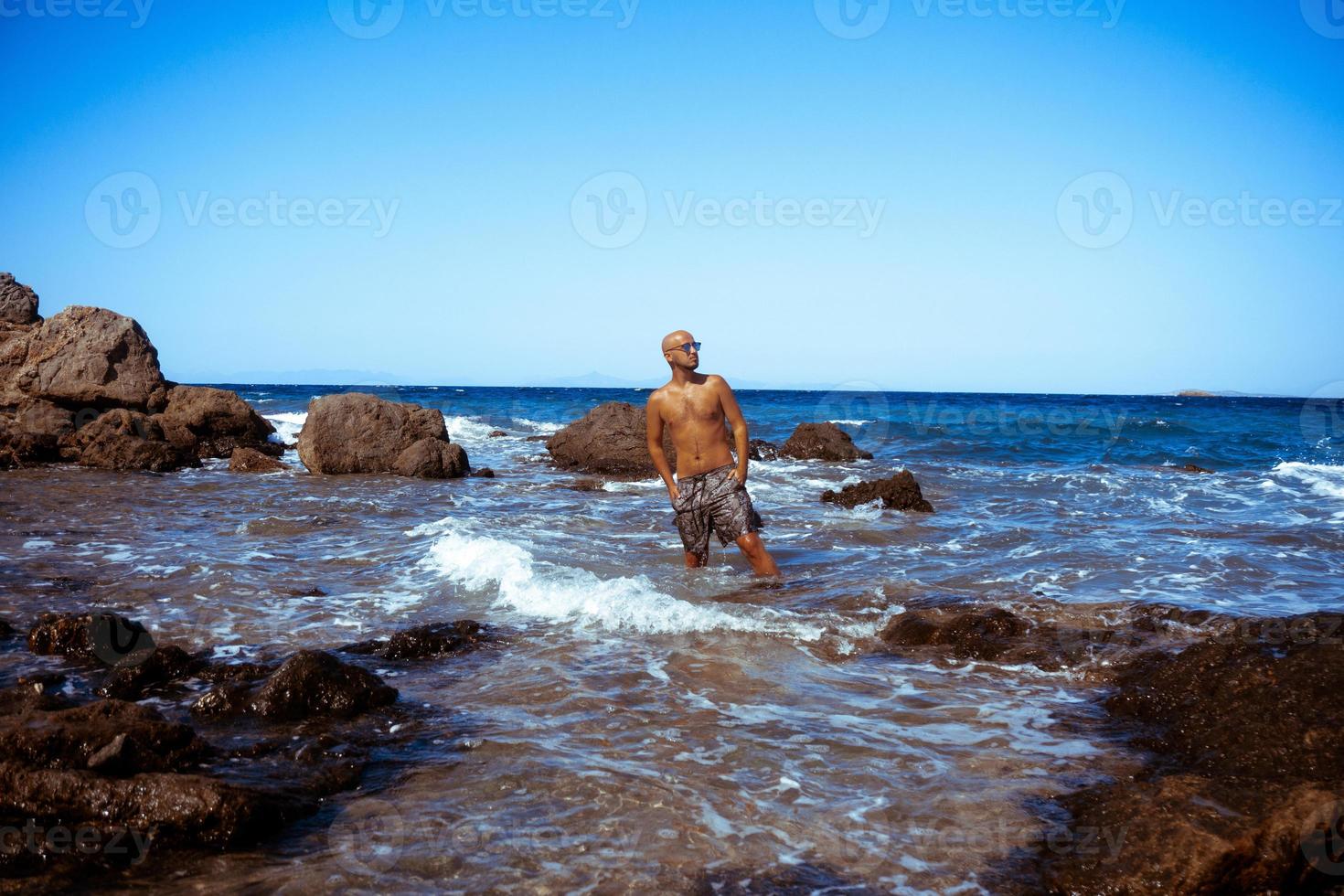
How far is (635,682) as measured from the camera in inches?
186

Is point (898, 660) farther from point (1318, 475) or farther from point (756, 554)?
point (1318, 475)

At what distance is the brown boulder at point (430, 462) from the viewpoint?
1554cm

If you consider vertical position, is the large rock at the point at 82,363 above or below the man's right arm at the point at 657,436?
above

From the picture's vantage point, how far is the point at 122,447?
1513cm

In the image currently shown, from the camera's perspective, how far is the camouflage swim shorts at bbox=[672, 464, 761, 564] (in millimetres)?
7281

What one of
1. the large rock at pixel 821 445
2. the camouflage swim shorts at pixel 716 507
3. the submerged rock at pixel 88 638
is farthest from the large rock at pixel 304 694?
the large rock at pixel 821 445

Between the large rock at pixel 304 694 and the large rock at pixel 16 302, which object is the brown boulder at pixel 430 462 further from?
the large rock at pixel 304 694

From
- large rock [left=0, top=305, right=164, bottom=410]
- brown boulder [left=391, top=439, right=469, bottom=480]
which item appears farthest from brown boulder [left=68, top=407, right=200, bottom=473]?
brown boulder [left=391, top=439, right=469, bottom=480]

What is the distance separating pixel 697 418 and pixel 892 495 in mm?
5706

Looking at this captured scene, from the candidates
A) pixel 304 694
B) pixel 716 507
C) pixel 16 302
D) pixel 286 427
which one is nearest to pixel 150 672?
pixel 304 694

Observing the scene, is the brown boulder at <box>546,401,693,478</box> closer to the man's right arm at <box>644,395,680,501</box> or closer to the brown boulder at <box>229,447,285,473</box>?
the brown boulder at <box>229,447,285,473</box>

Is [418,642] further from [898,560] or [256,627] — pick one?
[898,560]

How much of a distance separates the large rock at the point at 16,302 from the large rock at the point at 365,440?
878 cm

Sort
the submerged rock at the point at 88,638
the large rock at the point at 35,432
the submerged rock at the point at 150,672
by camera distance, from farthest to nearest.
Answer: the large rock at the point at 35,432, the submerged rock at the point at 88,638, the submerged rock at the point at 150,672
